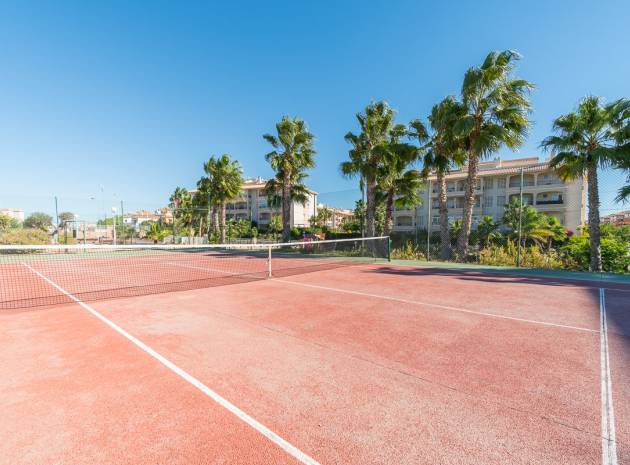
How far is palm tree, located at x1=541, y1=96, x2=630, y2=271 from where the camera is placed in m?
13.3

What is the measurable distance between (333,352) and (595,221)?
16052 mm

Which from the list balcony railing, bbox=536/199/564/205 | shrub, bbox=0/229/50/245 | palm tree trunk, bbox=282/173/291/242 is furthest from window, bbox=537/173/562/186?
shrub, bbox=0/229/50/245

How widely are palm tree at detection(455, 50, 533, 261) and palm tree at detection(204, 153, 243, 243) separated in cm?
2482

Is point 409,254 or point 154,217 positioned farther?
point 154,217

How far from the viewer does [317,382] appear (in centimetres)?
349

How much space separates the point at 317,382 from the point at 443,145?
16.6 meters

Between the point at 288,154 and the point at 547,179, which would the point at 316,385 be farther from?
the point at 547,179

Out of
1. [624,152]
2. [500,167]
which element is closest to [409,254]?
[624,152]

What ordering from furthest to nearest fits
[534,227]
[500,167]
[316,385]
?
[500,167] < [534,227] < [316,385]

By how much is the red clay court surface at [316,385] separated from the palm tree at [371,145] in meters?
14.2

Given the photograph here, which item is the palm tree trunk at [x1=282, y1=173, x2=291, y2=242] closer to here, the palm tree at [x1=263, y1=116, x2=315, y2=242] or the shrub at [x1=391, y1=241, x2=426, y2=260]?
the palm tree at [x1=263, y1=116, x2=315, y2=242]

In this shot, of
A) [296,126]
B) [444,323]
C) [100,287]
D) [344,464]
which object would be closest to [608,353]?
[444,323]

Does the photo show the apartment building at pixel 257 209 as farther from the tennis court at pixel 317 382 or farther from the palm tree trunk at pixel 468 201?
the tennis court at pixel 317 382

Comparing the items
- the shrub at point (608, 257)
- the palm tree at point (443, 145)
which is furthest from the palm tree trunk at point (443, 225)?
the shrub at point (608, 257)
